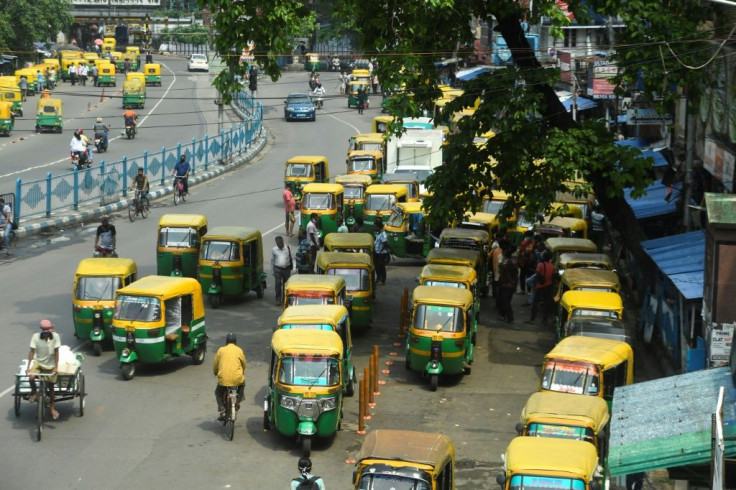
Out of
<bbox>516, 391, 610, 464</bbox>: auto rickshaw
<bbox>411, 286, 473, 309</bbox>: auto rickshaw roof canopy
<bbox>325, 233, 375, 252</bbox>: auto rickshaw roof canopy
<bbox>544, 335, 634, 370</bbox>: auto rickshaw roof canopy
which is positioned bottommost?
<bbox>516, 391, 610, 464</bbox>: auto rickshaw

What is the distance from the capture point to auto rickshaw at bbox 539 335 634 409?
1881cm

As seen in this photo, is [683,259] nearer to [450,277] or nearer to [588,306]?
[588,306]

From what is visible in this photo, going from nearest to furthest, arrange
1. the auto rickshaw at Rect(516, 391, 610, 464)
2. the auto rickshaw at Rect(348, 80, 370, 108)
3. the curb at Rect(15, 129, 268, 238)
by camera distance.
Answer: the auto rickshaw at Rect(516, 391, 610, 464) → the curb at Rect(15, 129, 268, 238) → the auto rickshaw at Rect(348, 80, 370, 108)

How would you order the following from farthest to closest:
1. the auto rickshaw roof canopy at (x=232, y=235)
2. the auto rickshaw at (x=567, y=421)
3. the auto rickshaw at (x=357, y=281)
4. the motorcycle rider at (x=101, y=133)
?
the motorcycle rider at (x=101, y=133)
the auto rickshaw roof canopy at (x=232, y=235)
the auto rickshaw at (x=357, y=281)
the auto rickshaw at (x=567, y=421)

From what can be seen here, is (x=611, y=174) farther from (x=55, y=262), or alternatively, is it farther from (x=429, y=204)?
(x=55, y=262)

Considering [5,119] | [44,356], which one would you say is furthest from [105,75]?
[44,356]

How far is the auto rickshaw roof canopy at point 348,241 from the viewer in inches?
1086

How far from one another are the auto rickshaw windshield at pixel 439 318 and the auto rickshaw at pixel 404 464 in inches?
280

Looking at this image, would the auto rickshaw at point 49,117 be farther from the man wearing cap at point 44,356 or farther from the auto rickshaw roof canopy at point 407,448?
the auto rickshaw roof canopy at point 407,448

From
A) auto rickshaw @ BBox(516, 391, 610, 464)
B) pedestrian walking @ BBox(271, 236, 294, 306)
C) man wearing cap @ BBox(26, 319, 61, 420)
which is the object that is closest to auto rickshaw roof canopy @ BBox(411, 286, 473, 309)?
pedestrian walking @ BBox(271, 236, 294, 306)

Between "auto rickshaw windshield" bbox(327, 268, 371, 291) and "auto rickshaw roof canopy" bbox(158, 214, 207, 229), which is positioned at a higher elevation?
"auto rickshaw roof canopy" bbox(158, 214, 207, 229)

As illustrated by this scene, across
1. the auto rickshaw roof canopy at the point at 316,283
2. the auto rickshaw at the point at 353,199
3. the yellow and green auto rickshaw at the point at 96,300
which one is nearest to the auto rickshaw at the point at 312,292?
the auto rickshaw roof canopy at the point at 316,283

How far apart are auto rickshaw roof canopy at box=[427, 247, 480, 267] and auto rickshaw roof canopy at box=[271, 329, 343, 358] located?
771 cm

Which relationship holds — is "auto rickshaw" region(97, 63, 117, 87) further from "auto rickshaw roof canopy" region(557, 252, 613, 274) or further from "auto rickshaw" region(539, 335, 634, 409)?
"auto rickshaw" region(539, 335, 634, 409)
